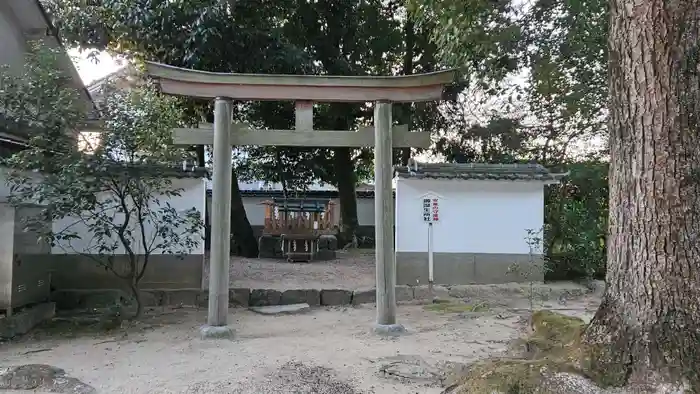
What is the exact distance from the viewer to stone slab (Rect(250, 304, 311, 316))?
8992 millimetres

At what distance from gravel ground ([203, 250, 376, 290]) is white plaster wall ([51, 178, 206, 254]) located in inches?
51.6

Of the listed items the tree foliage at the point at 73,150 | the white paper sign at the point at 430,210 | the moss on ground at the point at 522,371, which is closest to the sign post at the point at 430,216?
the white paper sign at the point at 430,210

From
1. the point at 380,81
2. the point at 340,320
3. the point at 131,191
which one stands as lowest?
the point at 340,320

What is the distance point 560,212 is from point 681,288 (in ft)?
27.9

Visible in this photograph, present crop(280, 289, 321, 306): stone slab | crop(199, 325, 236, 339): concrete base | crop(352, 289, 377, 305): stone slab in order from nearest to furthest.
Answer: crop(199, 325, 236, 339): concrete base < crop(280, 289, 321, 306): stone slab < crop(352, 289, 377, 305): stone slab

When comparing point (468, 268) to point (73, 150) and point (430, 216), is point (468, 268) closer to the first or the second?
point (430, 216)

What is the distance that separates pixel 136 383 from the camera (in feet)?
16.5

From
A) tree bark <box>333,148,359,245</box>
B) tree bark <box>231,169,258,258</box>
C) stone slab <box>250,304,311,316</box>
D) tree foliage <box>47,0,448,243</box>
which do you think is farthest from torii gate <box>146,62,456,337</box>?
tree bark <box>333,148,359,245</box>

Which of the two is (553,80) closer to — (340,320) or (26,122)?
(340,320)

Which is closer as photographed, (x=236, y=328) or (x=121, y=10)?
(x=236, y=328)

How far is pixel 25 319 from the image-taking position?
7.34 m

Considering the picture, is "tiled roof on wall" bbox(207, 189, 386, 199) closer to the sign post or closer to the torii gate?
the sign post

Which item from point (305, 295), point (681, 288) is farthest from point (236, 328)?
point (681, 288)

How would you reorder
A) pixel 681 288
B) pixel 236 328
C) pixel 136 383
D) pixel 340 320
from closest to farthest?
pixel 681 288 → pixel 136 383 → pixel 236 328 → pixel 340 320
